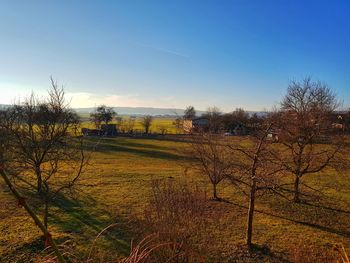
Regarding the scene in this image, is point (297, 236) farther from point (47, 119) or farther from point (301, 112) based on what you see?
point (47, 119)

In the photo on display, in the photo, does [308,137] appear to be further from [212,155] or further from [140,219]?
[140,219]

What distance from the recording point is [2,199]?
20.5 meters

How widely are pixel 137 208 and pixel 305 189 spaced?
13667 mm

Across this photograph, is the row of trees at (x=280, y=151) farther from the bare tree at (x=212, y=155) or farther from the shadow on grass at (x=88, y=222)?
the shadow on grass at (x=88, y=222)

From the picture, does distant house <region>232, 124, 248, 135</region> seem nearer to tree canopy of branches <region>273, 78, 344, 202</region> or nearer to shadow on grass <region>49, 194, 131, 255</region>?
tree canopy of branches <region>273, 78, 344, 202</region>

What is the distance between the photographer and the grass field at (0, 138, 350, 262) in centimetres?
1286

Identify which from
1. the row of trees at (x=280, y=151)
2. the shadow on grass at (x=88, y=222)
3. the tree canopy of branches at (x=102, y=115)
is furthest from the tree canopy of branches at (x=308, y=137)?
the tree canopy of branches at (x=102, y=115)

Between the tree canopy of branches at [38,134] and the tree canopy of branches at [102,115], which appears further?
the tree canopy of branches at [102,115]

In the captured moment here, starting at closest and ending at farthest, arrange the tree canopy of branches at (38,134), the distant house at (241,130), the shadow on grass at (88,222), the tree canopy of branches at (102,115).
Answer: the shadow on grass at (88,222), the tree canopy of branches at (38,134), the distant house at (241,130), the tree canopy of branches at (102,115)

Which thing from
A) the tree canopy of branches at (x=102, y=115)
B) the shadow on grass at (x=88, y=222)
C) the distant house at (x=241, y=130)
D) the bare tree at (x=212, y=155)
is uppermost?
the tree canopy of branches at (x=102, y=115)

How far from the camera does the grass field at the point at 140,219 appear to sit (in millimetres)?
12859

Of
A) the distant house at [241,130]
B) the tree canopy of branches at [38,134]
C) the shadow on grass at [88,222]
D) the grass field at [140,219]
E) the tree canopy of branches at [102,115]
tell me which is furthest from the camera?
the tree canopy of branches at [102,115]

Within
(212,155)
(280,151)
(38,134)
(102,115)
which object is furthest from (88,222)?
(102,115)

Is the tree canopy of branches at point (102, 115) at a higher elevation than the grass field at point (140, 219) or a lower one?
higher
